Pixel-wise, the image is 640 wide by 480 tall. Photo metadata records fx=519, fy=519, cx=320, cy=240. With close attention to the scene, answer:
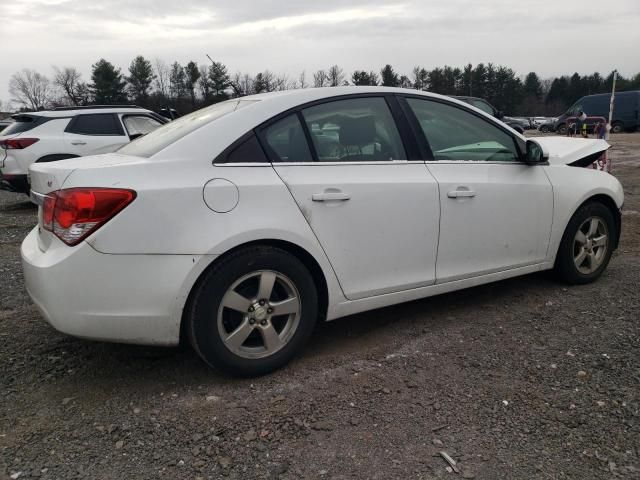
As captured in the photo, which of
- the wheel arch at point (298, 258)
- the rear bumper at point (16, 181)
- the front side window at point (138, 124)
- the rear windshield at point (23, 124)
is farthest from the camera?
the front side window at point (138, 124)

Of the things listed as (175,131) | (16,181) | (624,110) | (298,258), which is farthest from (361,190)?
(624,110)

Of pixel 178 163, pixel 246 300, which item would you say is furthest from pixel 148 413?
pixel 178 163

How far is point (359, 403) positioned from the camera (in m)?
2.60

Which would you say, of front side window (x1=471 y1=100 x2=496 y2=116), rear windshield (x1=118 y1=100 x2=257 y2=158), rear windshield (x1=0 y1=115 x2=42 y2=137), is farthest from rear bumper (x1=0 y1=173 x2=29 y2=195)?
front side window (x1=471 y1=100 x2=496 y2=116)

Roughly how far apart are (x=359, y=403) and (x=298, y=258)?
83 cm

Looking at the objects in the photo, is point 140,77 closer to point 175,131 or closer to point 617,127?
point 617,127

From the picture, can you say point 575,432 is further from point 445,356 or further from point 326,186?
point 326,186

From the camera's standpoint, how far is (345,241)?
9.70ft

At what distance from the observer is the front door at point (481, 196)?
11.0ft

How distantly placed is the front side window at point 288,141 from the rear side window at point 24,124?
7.23m

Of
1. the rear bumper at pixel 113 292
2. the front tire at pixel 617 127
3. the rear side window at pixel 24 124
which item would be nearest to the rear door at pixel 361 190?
the rear bumper at pixel 113 292

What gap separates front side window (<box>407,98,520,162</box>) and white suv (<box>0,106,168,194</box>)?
226 inches

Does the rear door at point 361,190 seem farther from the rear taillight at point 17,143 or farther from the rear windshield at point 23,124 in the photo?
the rear windshield at point 23,124

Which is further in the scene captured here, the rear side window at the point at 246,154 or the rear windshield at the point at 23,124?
the rear windshield at the point at 23,124
